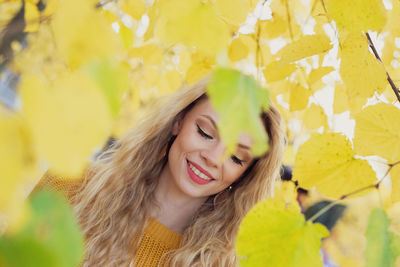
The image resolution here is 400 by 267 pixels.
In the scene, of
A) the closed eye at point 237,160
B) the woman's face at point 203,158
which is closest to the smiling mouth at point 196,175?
the woman's face at point 203,158

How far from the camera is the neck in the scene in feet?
4.50

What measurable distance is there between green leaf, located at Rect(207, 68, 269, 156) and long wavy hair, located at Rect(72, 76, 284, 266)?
1056mm

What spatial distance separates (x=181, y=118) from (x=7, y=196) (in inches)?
48.6

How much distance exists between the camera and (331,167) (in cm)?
57

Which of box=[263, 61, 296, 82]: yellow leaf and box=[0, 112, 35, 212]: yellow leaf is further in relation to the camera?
box=[263, 61, 296, 82]: yellow leaf

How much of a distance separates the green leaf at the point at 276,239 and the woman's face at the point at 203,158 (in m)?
0.70

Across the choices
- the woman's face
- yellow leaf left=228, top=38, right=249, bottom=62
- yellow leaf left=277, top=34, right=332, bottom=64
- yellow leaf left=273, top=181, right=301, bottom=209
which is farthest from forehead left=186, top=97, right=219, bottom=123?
yellow leaf left=277, top=34, right=332, bottom=64

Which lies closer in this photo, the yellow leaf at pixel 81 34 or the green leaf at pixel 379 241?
the yellow leaf at pixel 81 34

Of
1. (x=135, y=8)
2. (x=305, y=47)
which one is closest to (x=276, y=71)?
(x=305, y=47)

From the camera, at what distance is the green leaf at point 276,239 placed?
1.34 ft

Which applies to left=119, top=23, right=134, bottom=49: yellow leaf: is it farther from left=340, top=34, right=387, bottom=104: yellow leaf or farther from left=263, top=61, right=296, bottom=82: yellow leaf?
left=340, top=34, right=387, bottom=104: yellow leaf

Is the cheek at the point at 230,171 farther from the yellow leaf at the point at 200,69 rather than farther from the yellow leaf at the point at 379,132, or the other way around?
the yellow leaf at the point at 379,132

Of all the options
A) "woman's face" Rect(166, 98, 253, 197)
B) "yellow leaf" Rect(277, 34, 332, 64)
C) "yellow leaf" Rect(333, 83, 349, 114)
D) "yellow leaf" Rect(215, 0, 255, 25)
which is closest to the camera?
"yellow leaf" Rect(215, 0, 255, 25)

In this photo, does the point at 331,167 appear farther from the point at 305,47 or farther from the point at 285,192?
the point at 285,192
